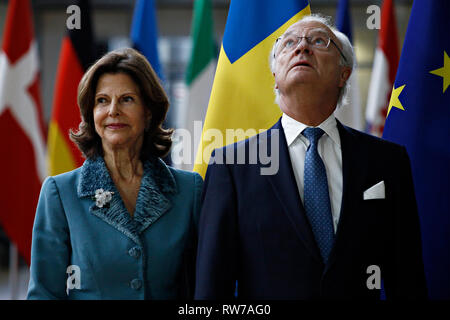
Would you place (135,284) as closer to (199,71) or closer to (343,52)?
(343,52)

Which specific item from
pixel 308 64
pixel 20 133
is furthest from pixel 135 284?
pixel 20 133

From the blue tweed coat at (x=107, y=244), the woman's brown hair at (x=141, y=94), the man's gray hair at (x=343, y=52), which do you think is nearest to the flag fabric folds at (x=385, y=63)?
the man's gray hair at (x=343, y=52)

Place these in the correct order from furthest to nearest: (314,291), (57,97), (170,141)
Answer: (57,97) < (170,141) < (314,291)

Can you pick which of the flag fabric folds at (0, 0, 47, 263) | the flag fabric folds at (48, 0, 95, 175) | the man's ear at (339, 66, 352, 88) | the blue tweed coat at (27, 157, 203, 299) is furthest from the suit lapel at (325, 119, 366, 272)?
the flag fabric folds at (0, 0, 47, 263)

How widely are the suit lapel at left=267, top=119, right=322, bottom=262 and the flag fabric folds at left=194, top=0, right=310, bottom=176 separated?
568 millimetres

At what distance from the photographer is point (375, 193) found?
127 cm

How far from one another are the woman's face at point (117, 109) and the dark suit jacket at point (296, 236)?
0.27m

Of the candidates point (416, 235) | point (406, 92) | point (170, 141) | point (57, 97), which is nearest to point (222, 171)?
point (170, 141)

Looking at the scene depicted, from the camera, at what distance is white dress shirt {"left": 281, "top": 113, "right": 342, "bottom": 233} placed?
129cm

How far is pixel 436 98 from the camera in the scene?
5.84ft

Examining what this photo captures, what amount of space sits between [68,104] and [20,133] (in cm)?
54

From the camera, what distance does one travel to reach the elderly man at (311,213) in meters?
1.22

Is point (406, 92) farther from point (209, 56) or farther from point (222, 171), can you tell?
point (209, 56)
